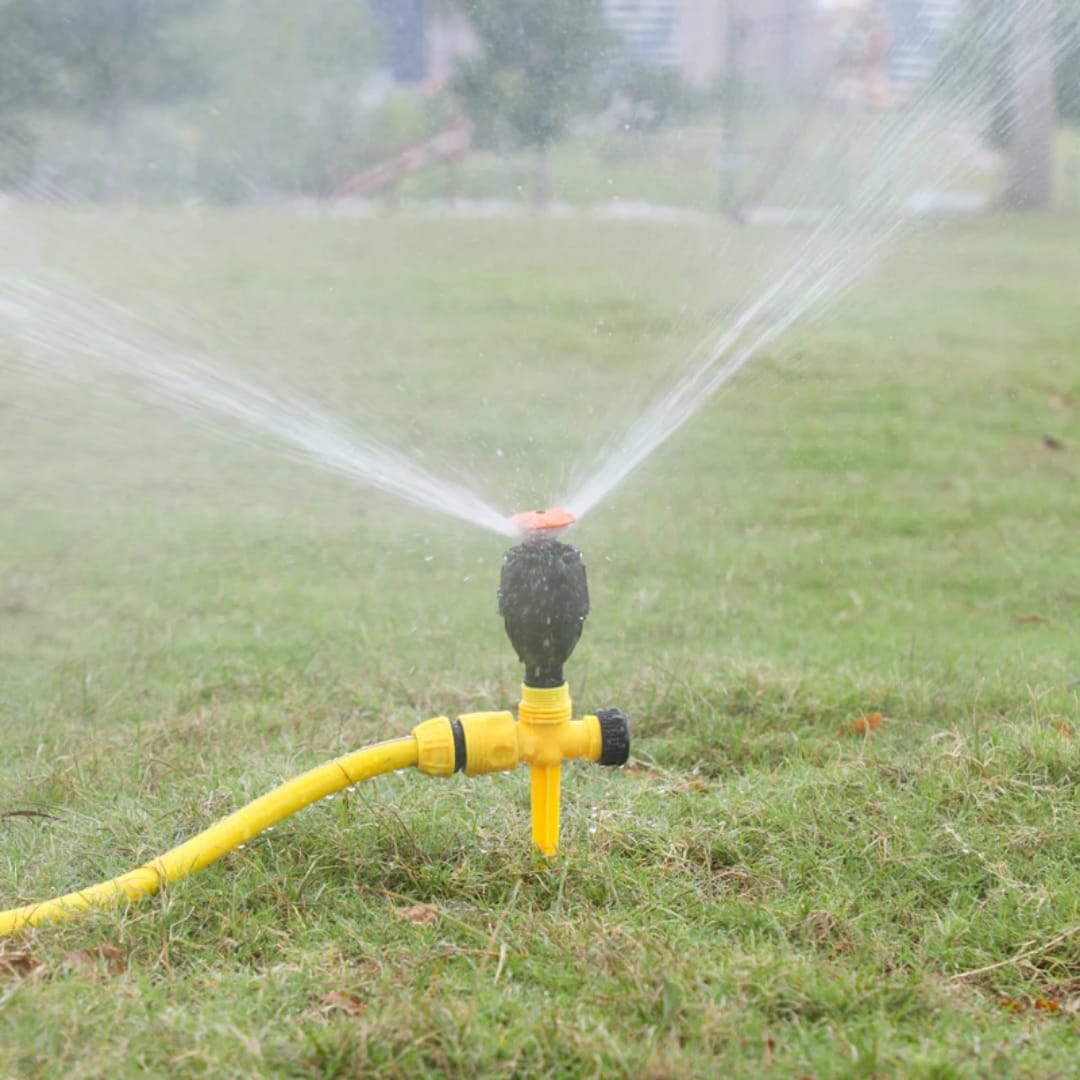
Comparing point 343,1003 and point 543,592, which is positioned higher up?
point 543,592

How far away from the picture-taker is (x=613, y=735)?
2754mm

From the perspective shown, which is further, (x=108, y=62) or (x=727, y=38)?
(x=108, y=62)

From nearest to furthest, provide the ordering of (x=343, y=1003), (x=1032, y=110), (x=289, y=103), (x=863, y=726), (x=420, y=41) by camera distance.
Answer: (x=343, y=1003) → (x=863, y=726) → (x=1032, y=110) → (x=289, y=103) → (x=420, y=41)

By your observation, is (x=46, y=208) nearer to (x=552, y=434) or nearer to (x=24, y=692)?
(x=552, y=434)

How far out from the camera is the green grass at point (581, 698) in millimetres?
2346

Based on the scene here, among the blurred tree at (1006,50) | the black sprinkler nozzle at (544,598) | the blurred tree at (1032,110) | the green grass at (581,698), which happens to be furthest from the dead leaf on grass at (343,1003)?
the blurred tree at (1032,110)

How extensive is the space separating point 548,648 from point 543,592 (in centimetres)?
11

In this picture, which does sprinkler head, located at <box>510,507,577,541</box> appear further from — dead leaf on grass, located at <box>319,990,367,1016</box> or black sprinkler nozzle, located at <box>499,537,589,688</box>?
dead leaf on grass, located at <box>319,990,367,1016</box>

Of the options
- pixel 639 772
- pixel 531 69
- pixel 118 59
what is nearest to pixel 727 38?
pixel 531 69

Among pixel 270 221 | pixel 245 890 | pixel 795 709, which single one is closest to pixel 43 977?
pixel 245 890

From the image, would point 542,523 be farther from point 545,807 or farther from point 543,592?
point 545,807

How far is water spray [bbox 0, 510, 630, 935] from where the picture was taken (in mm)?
2641

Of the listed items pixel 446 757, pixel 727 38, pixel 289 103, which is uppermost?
pixel 727 38

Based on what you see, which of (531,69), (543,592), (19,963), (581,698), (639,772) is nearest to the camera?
(19,963)
